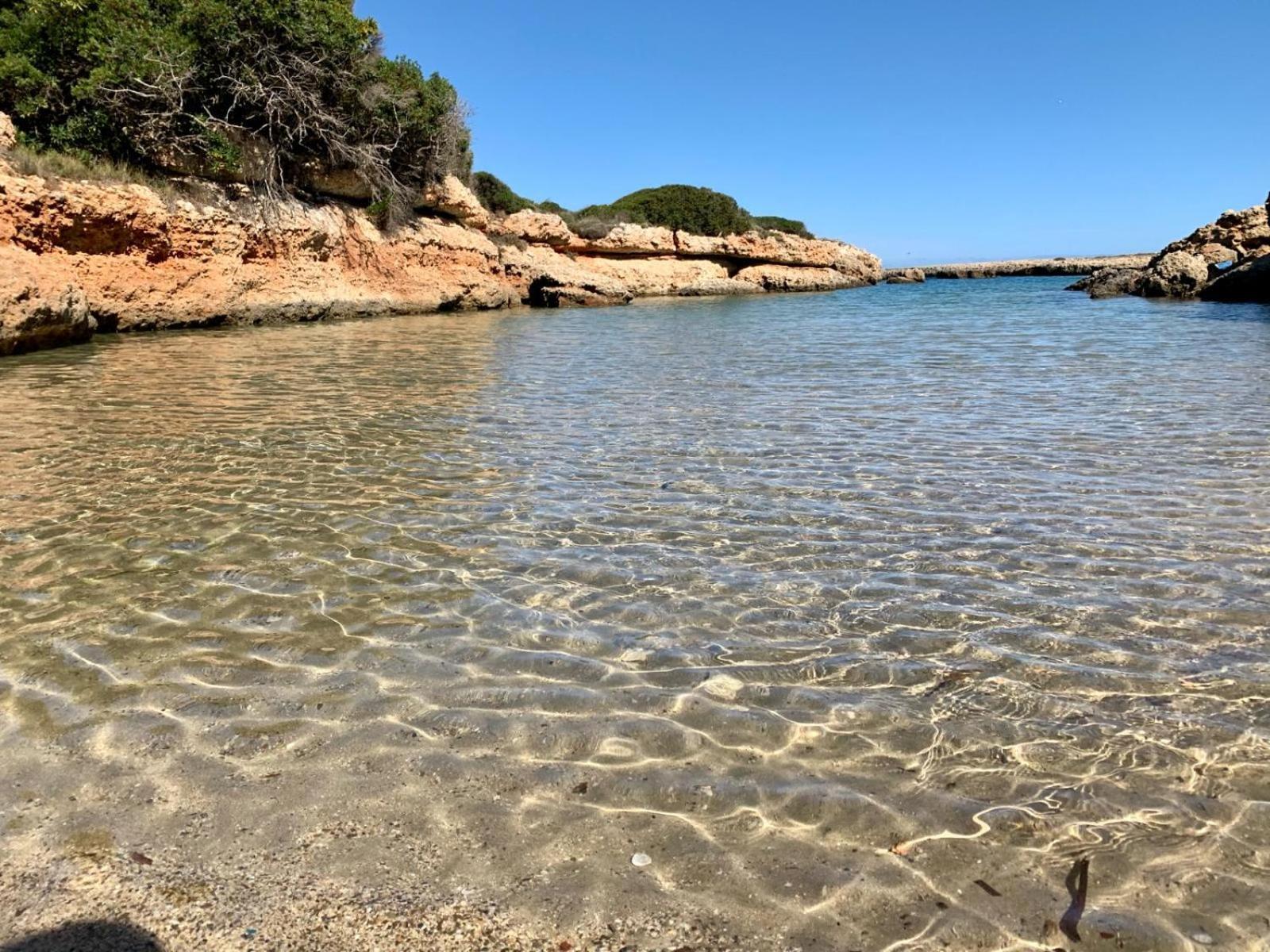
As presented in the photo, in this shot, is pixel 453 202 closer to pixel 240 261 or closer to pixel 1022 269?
pixel 240 261

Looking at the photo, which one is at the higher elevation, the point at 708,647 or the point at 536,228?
the point at 536,228

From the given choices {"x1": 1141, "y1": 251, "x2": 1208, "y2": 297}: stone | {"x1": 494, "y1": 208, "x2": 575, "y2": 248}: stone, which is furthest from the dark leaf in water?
{"x1": 494, "y1": 208, "x2": 575, "y2": 248}: stone

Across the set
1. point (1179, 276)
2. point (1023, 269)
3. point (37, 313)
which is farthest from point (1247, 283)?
point (1023, 269)

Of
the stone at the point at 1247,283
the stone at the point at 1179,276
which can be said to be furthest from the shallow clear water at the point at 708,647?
the stone at the point at 1179,276

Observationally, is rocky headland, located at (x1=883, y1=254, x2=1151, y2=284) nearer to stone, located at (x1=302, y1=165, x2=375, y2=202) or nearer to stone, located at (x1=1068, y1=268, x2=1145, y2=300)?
stone, located at (x1=1068, y1=268, x2=1145, y2=300)

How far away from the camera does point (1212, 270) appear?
27828 mm

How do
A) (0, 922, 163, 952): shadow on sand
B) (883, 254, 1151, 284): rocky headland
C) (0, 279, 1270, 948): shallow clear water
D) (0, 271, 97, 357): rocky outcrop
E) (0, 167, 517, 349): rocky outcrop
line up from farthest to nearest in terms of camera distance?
(883, 254, 1151, 284): rocky headland
(0, 167, 517, 349): rocky outcrop
(0, 271, 97, 357): rocky outcrop
(0, 279, 1270, 948): shallow clear water
(0, 922, 163, 952): shadow on sand

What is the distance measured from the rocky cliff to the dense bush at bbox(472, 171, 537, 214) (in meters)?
0.93

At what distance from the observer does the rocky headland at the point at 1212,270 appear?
77.9ft

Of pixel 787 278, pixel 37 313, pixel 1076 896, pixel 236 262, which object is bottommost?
pixel 1076 896

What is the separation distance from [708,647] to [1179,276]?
31.1 m

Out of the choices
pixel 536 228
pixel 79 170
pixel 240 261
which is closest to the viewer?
pixel 79 170

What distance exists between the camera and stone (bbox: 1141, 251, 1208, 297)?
2706cm

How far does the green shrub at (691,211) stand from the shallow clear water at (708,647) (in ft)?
127
